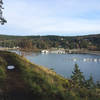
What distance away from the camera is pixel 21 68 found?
32.0 feet

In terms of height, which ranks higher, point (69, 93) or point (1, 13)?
point (1, 13)

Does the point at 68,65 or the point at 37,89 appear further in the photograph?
the point at 68,65

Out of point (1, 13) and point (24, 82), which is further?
point (1, 13)

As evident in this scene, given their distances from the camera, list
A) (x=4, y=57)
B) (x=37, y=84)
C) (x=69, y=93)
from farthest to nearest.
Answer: (x=4, y=57) → (x=37, y=84) → (x=69, y=93)

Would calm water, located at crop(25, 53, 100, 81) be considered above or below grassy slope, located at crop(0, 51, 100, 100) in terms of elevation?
below

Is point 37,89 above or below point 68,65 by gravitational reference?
above

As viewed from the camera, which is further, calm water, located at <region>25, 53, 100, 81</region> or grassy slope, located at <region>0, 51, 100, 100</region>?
calm water, located at <region>25, 53, 100, 81</region>

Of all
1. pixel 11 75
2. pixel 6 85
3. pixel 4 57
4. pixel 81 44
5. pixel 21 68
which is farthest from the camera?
pixel 81 44

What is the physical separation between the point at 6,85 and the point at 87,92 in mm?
3524

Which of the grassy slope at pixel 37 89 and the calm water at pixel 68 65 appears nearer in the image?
the grassy slope at pixel 37 89

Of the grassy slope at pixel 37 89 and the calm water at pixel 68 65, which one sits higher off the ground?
the grassy slope at pixel 37 89

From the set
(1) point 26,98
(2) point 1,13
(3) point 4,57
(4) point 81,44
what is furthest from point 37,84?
(4) point 81,44

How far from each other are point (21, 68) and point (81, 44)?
168157 mm

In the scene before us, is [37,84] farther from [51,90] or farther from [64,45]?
[64,45]
